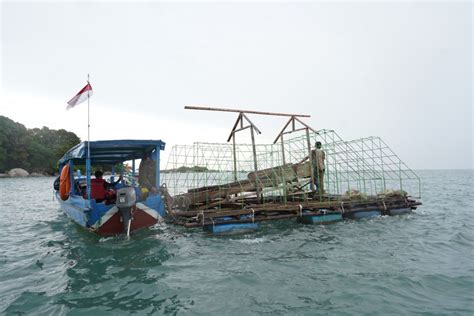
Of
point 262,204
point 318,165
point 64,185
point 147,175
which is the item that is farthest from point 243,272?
point 64,185

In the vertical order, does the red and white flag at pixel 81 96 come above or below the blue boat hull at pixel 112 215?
above

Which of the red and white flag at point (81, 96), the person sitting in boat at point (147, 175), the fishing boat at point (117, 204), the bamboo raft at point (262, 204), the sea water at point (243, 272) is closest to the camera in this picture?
the sea water at point (243, 272)

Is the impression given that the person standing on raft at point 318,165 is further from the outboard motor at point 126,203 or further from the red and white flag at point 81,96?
the red and white flag at point 81,96

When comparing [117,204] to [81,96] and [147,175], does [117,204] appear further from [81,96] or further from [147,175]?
[81,96]

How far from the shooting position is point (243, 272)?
682cm

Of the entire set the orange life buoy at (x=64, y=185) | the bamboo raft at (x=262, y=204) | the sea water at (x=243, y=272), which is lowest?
the sea water at (x=243, y=272)

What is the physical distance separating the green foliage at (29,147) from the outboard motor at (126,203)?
7552cm

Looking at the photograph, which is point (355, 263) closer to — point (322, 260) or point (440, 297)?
point (322, 260)

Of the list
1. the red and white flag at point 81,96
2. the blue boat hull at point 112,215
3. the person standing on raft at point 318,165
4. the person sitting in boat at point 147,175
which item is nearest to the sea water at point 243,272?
the blue boat hull at point 112,215

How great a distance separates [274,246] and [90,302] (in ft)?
17.8

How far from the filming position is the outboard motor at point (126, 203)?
8.92 meters

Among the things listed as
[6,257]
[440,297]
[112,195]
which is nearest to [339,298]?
[440,297]

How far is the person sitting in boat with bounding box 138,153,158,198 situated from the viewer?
1102 centimetres

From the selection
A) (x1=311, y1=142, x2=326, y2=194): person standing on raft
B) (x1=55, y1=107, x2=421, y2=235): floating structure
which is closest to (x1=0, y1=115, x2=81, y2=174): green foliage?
(x1=55, y1=107, x2=421, y2=235): floating structure
